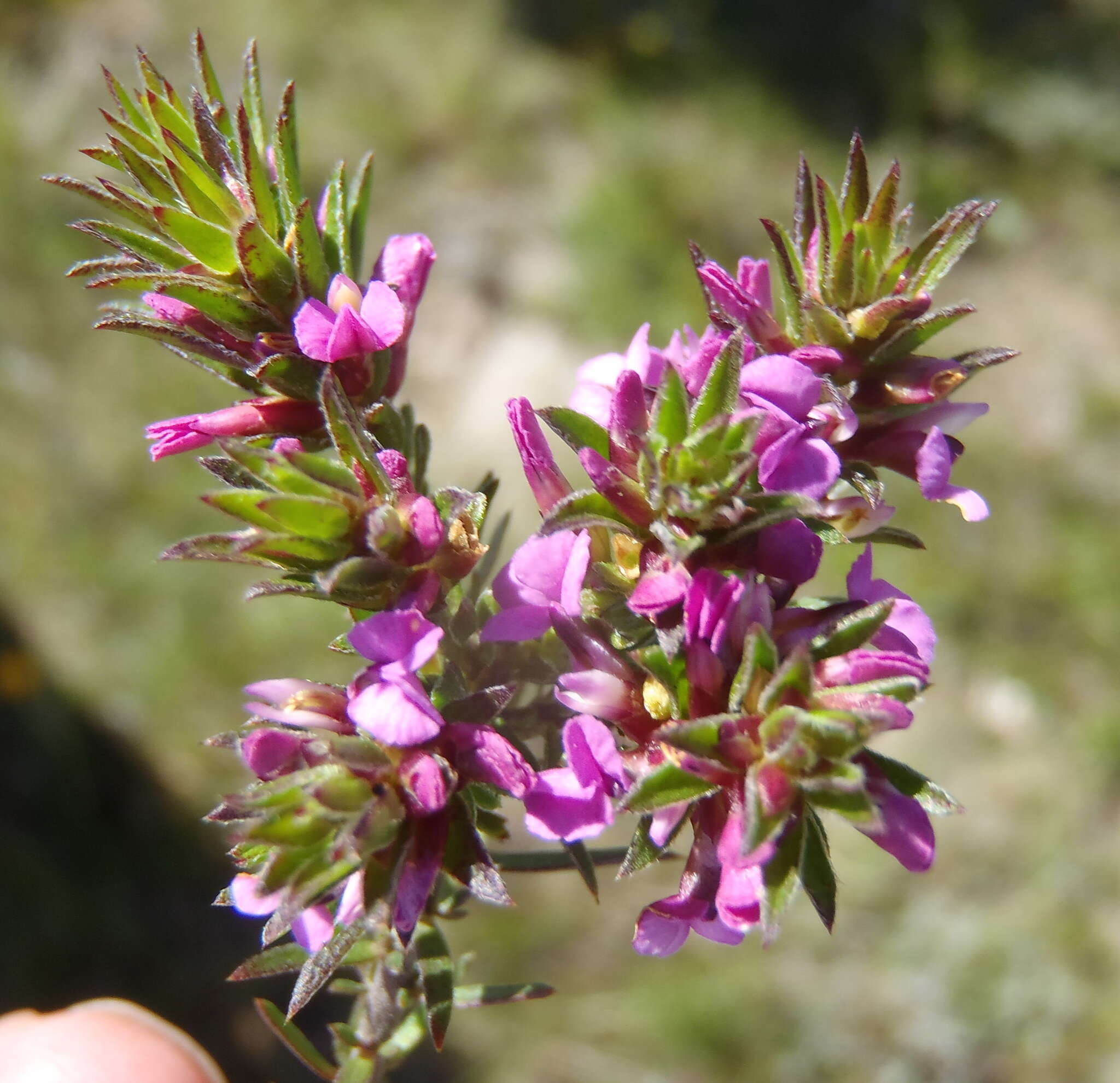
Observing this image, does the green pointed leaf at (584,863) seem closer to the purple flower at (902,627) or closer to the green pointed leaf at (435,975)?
the green pointed leaf at (435,975)

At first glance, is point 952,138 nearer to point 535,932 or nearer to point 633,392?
point 535,932

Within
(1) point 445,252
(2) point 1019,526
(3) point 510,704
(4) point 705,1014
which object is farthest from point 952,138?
(3) point 510,704

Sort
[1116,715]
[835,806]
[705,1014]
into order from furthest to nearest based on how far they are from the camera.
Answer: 1. [1116,715]
2. [705,1014]
3. [835,806]

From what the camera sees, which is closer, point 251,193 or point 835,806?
point 835,806

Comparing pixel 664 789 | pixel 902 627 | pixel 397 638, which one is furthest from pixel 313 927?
pixel 902 627

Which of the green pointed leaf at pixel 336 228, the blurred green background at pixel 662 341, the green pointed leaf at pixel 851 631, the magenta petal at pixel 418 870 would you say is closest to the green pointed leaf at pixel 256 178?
the green pointed leaf at pixel 336 228

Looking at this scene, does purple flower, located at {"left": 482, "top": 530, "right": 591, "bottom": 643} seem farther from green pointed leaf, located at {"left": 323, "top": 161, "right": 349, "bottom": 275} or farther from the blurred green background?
the blurred green background
